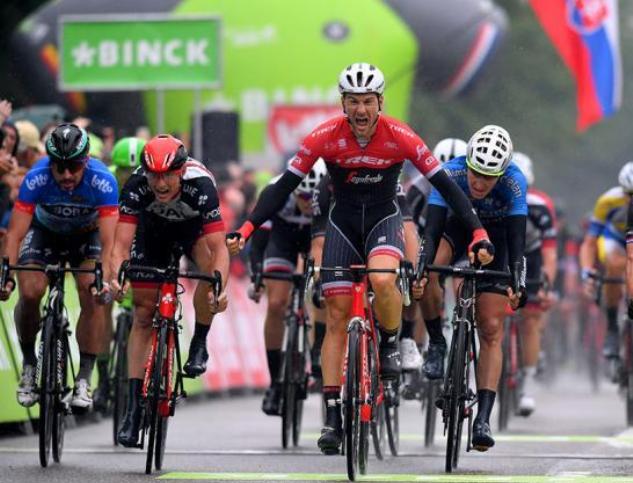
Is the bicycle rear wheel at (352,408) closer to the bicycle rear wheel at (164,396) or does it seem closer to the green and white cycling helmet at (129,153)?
the bicycle rear wheel at (164,396)

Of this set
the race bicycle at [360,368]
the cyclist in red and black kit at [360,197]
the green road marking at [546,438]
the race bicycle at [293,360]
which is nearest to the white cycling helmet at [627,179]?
the green road marking at [546,438]

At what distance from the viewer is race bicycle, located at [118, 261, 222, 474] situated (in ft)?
37.3

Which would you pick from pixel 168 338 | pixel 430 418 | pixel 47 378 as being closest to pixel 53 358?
pixel 47 378

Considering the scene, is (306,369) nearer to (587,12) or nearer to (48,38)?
(587,12)

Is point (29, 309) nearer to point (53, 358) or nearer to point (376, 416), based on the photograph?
point (53, 358)

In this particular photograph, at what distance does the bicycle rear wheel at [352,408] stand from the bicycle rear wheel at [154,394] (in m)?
1.14

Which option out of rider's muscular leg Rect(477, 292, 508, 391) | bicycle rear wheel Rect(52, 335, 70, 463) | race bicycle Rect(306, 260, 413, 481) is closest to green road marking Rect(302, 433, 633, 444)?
rider's muscular leg Rect(477, 292, 508, 391)

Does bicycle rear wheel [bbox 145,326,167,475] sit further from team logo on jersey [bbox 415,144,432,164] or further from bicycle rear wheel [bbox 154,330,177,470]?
team logo on jersey [bbox 415,144,432,164]

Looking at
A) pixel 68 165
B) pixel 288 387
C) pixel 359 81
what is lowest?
pixel 288 387

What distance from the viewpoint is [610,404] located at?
20.3 meters

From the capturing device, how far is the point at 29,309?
494 inches

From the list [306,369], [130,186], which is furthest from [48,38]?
[130,186]

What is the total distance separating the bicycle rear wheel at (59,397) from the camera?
12141 millimetres

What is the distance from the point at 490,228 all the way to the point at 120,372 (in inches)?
128
